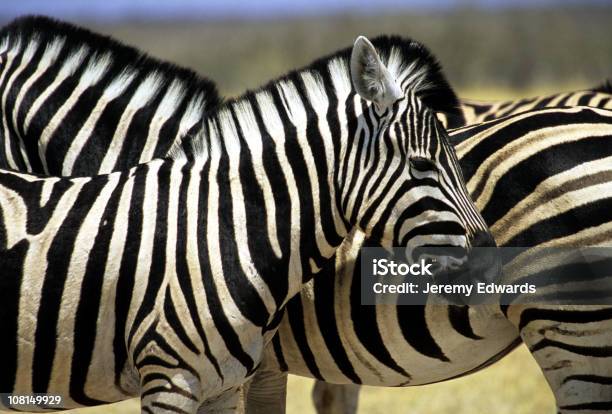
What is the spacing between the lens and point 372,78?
4.08 meters

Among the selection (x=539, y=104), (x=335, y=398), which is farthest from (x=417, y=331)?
(x=539, y=104)

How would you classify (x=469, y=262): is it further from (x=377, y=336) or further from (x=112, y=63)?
(x=112, y=63)

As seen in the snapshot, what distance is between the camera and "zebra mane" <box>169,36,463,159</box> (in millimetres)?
4328

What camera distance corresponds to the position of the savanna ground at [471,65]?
7.79m

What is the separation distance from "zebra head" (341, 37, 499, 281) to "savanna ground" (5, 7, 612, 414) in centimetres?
381

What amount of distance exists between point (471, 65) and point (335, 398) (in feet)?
115

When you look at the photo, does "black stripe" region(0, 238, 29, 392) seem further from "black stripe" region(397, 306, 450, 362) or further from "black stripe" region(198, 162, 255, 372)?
"black stripe" region(397, 306, 450, 362)

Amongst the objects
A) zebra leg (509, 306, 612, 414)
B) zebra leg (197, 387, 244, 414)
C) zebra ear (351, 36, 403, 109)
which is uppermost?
zebra ear (351, 36, 403, 109)

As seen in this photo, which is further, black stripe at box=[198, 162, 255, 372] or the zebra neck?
the zebra neck

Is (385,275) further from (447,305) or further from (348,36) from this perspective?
(348,36)

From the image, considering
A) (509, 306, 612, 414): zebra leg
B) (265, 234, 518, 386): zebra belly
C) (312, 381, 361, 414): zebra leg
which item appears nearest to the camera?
(509, 306, 612, 414): zebra leg

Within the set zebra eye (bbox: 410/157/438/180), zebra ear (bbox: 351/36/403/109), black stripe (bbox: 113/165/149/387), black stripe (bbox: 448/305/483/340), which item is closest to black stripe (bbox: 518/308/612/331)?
black stripe (bbox: 448/305/483/340)

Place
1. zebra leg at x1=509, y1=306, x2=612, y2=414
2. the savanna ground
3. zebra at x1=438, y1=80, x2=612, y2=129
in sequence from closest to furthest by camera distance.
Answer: zebra leg at x1=509, y1=306, x2=612, y2=414
zebra at x1=438, y1=80, x2=612, y2=129
the savanna ground

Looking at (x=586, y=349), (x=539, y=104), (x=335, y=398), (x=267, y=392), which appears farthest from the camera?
(x=539, y=104)
